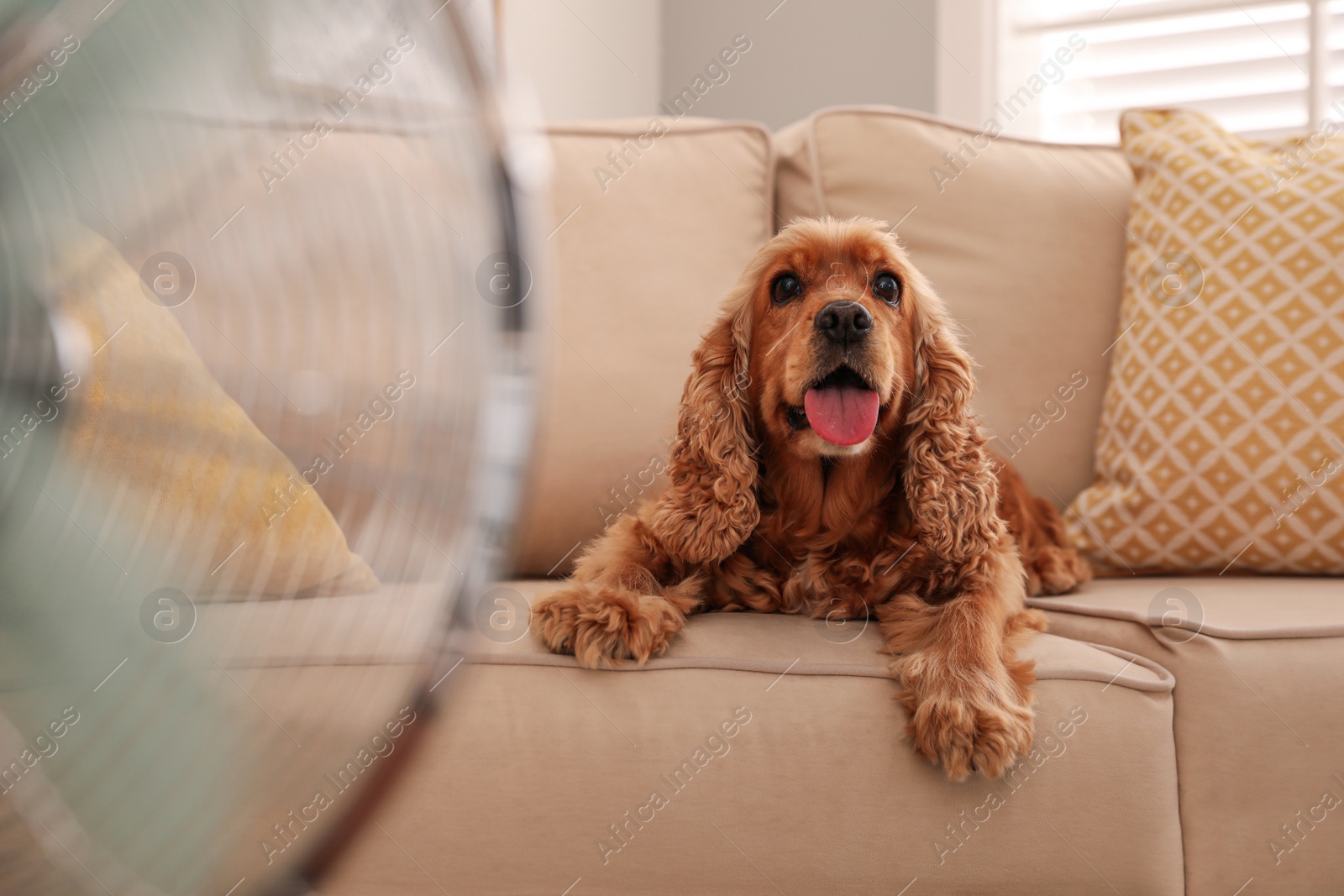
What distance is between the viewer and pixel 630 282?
1981mm

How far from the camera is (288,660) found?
0.31m

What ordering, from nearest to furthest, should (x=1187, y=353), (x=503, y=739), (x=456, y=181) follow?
1. (x=456, y=181)
2. (x=503, y=739)
3. (x=1187, y=353)

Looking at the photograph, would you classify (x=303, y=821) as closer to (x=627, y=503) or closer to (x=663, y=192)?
(x=627, y=503)

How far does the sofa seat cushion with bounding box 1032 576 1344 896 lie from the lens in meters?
1.33

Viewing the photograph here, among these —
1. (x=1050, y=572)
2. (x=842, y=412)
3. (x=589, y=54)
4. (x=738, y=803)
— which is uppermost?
(x=589, y=54)

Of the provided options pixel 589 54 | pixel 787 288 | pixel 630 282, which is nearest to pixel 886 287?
pixel 787 288

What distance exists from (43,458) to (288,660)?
0.10 metres

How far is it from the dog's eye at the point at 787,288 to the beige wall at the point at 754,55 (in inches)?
59.4

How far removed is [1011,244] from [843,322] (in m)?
0.83

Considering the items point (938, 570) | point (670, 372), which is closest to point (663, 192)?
point (670, 372)

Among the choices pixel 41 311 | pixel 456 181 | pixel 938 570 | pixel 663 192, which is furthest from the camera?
pixel 663 192

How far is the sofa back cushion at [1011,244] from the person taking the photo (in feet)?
6.76

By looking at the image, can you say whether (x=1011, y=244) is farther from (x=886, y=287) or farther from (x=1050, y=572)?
(x=1050, y=572)

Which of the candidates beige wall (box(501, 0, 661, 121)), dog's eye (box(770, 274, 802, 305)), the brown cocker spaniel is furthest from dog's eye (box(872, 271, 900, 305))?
beige wall (box(501, 0, 661, 121))
